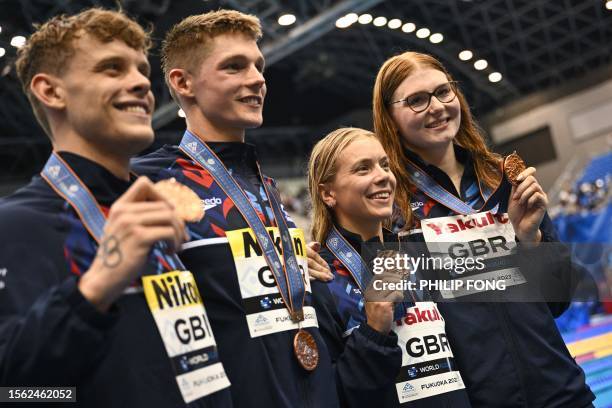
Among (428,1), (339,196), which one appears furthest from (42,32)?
(428,1)

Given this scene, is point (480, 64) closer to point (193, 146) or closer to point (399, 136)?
point (399, 136)

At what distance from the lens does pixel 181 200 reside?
1463 millimetres

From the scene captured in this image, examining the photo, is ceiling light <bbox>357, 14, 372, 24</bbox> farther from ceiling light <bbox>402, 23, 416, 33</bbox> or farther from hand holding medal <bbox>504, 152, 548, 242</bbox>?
hand holding medal <bbox>504, 152, 548, 242</bbox>

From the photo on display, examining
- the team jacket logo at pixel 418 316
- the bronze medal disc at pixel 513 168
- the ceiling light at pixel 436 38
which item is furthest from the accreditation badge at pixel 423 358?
the ceiling light at pixel 436 38

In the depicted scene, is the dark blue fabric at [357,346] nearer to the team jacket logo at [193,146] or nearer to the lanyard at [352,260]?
the lanyard at [352,260]

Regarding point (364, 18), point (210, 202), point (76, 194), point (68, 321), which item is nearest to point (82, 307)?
point (68, 321)

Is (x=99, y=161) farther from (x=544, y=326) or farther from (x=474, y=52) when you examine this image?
(x=474, y=52)

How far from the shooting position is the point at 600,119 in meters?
20.0

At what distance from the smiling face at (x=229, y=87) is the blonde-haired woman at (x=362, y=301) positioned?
51cm

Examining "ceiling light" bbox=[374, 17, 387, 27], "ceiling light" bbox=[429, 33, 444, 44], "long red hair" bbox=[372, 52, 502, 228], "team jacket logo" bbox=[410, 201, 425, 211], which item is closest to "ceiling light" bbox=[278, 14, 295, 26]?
"ceiling light" bbox=[374, 17, 387, 27]

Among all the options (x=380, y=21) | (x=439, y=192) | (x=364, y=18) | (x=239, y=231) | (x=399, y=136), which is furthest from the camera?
(x=380, y=21)

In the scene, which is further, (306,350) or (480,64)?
(480,64)

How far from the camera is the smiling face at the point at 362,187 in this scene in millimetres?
2412

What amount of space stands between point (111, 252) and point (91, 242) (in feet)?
0.78
